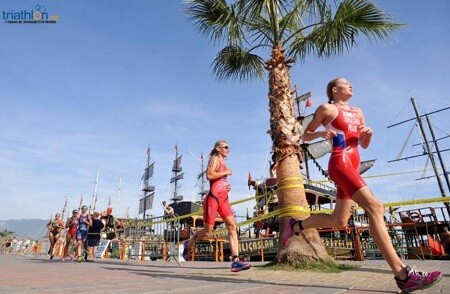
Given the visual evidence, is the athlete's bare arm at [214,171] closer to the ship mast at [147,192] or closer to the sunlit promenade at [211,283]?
the sunlit promenade at [211,283]

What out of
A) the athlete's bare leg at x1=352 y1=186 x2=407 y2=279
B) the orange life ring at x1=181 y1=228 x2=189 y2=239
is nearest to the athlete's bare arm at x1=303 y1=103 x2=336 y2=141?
the athlete's bare leg at x1=352 y1=186 x2=407 y2=279

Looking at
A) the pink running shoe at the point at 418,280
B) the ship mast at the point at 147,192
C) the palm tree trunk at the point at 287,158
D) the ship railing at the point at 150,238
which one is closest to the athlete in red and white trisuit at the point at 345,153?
the pink running shoe at the point at 418,280

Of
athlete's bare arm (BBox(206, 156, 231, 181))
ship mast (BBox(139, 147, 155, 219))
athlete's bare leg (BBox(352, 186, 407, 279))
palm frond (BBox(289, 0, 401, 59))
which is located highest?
ship mast (BBox(139, 147, 155, 219))

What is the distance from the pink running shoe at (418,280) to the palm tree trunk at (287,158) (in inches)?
115

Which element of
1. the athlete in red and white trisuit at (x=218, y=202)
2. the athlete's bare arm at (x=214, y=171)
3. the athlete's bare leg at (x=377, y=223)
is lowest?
the athlete's bare leg at (x=377, y=223)

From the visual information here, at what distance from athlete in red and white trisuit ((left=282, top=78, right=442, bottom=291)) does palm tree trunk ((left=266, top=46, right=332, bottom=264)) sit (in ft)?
6.82

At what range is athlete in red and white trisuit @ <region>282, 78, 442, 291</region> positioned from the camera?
280 cm

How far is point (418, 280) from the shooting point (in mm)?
2691

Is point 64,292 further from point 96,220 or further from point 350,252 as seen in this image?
point 350,252

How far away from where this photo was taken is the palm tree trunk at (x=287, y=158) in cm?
570

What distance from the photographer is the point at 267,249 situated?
13.4m

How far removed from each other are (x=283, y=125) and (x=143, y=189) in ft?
223

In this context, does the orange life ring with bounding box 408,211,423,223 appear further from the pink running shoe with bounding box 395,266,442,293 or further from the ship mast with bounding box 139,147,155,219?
the ship mast with bounding box 139,147,155,219

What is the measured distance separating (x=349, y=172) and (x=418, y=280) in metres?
1.03
